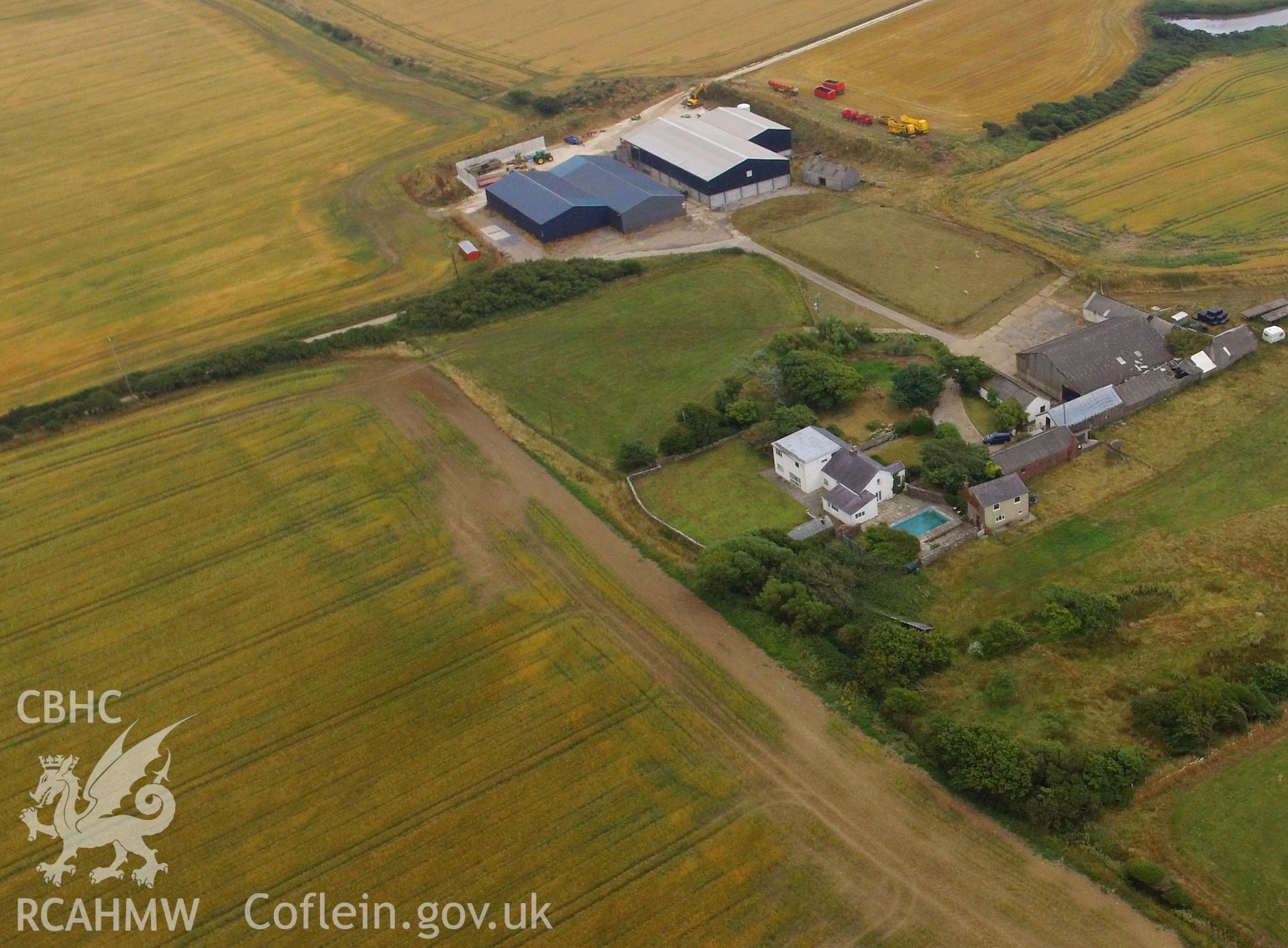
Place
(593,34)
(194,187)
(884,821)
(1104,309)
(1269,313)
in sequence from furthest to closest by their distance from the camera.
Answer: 1. (593,34)
2. (194,187)
3. (1104,309)
4. (1269,313)
5. (884,821)

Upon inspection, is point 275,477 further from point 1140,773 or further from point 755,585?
point 1140,773

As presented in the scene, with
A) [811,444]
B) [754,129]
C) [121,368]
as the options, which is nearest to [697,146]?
[754,129]

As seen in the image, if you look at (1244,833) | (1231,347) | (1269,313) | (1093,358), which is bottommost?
(1244,833)

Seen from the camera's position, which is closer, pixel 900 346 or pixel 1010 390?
pixel 1010 390

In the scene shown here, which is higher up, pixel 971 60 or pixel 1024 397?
pixel 971 60

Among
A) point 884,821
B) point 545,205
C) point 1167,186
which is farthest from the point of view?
point 545,205

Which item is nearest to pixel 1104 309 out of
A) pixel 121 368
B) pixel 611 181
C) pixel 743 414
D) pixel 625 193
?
pixel 743 414

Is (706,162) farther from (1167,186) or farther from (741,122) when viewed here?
(1167,186)
